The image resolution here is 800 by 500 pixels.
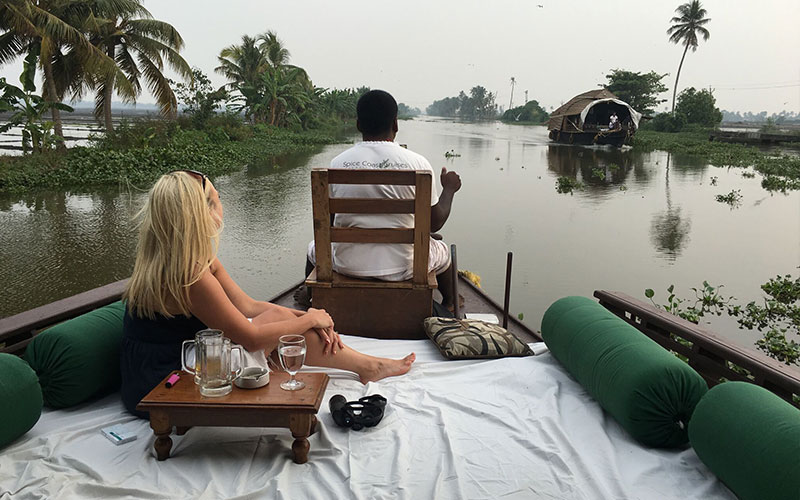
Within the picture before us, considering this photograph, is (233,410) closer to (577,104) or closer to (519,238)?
(519,238)

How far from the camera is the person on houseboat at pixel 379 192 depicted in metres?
3.37

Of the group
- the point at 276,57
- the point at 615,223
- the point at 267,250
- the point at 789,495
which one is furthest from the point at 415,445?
the point at 276,57

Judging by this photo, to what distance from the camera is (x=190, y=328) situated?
2223 millimetres

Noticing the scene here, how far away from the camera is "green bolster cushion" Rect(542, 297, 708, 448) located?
6.98 feet

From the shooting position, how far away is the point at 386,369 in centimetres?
278

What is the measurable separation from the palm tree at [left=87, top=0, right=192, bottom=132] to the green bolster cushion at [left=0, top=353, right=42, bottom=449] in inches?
668

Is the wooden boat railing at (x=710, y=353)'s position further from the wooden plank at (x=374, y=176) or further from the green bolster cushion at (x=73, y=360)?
the green bolster cushion at (x=73, y=360)

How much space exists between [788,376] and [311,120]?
38065mm

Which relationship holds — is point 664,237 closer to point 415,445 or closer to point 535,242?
point 535,242

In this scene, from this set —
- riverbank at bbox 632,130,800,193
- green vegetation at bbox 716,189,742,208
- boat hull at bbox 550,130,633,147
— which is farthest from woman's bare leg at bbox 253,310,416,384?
boat hull at bbox 550,130,633,147

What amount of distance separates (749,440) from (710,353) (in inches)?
33.9

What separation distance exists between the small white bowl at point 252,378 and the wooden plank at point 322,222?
4.13 feet

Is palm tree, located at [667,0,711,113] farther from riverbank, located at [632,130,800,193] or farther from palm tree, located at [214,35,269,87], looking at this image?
palm tree, located at [214,35,269,87]

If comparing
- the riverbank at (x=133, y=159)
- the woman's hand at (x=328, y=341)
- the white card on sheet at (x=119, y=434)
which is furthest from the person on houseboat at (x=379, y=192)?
the riverbank at (x=133, y=159)
